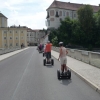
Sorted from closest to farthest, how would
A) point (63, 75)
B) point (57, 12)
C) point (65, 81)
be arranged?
point (65, 81) → point (63, 75) → point (57, 12)

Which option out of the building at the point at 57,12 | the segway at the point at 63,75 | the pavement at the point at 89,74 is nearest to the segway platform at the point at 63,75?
the segway at the point at 63,75

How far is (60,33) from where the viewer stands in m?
100

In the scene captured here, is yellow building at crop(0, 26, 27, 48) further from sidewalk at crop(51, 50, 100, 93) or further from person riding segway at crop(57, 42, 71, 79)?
person riding segway at crop(57, 42, 71, 79)

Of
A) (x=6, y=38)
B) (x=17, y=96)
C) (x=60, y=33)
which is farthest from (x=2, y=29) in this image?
(x=17, y=96)

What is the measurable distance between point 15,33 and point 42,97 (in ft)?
397

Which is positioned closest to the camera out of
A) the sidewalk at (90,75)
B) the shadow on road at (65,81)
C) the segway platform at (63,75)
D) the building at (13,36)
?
the sidewalk at (90,75)

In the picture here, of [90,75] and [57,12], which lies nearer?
[90,75]

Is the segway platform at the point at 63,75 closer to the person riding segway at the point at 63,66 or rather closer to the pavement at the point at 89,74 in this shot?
the person riding segway at the point at 63,66

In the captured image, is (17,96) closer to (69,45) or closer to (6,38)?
(69,45)

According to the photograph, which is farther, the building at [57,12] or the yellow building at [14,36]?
the yellow building at [14,36]

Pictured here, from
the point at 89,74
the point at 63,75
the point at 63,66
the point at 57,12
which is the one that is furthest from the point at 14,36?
the point at 63,75

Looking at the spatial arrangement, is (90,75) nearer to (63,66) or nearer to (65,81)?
(63,66)

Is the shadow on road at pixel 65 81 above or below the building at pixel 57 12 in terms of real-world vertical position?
below

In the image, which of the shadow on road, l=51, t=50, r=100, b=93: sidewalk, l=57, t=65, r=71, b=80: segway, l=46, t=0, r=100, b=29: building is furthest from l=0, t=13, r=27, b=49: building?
the shadow on road
